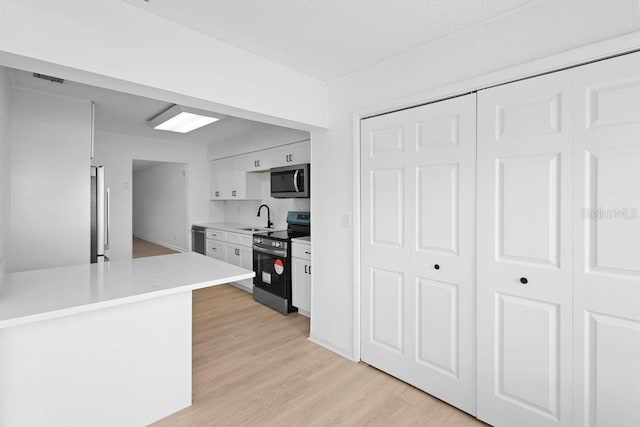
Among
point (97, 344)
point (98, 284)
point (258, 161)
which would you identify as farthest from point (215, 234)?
point (97, 344)

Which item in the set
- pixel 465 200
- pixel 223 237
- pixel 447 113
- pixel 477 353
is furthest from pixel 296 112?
pixel 223 237

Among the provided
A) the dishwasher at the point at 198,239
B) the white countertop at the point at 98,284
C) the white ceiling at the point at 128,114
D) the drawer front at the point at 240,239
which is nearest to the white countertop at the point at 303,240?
the drawer front at the point at 240,239

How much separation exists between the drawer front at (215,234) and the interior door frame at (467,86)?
3.11 metres

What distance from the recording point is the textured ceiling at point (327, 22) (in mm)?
1641

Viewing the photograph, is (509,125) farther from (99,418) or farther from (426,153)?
(99,418)

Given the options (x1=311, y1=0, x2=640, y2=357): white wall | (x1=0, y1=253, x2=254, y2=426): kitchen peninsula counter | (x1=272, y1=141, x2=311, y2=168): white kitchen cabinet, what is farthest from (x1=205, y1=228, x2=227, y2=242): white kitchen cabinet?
(x1=0, y1=253, x2=254, y2=426): kitchen peninsula counter

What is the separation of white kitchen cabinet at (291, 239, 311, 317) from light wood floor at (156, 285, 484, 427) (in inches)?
14.3

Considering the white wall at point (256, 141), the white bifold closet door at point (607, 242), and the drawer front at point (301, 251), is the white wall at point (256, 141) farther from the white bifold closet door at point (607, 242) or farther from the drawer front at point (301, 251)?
the white bifold closet door at point (607, 242)

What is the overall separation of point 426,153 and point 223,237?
380 centimetres

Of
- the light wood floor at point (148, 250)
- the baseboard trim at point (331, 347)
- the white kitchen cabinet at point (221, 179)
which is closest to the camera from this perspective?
the baseboard trim at point (331, 347)

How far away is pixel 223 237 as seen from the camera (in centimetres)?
497

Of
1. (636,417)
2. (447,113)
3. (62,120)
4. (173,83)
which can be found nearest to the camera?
(636,417)

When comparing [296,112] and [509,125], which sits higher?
[296,112]

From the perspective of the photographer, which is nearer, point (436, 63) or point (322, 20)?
point (322, 20)
